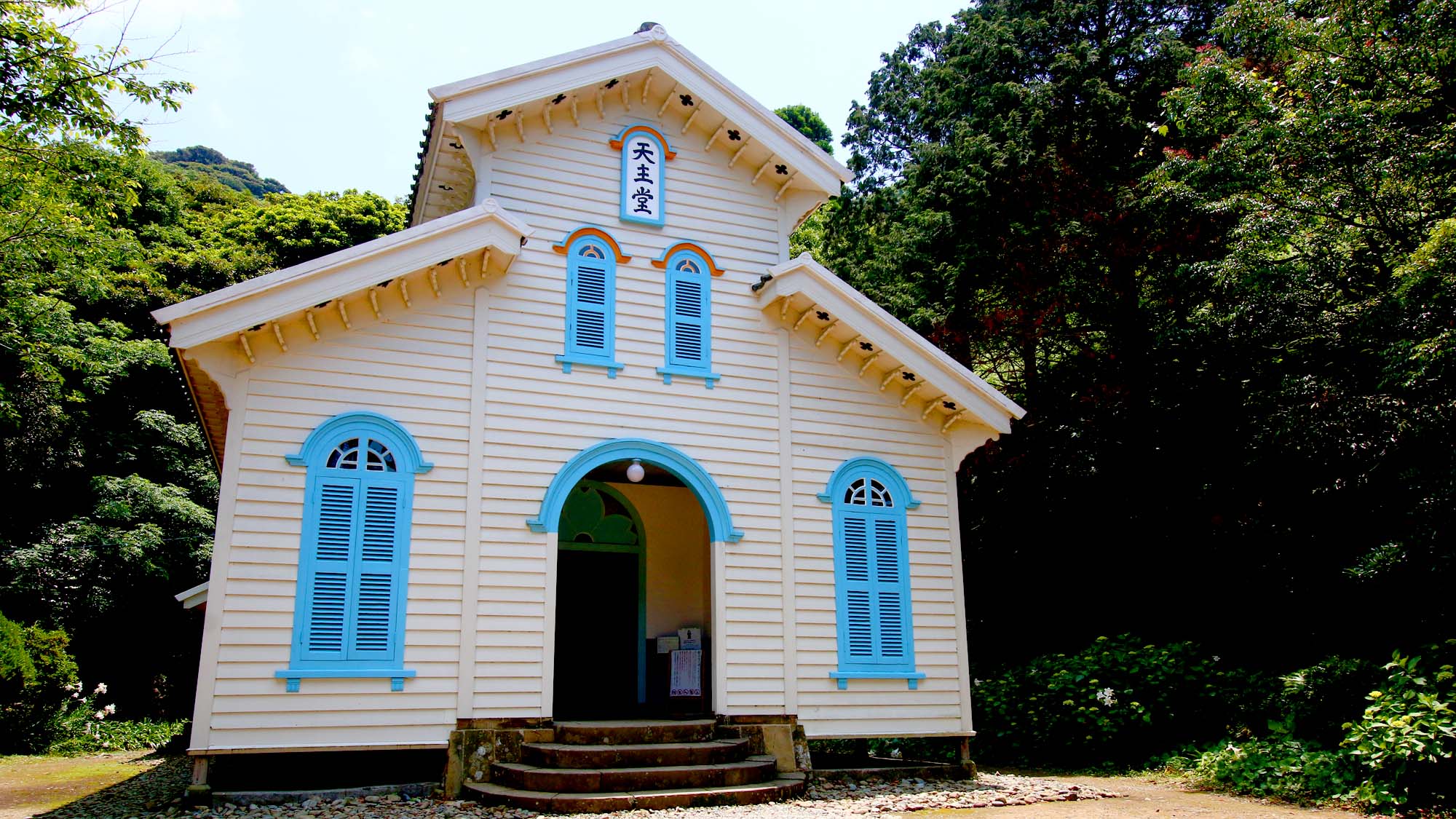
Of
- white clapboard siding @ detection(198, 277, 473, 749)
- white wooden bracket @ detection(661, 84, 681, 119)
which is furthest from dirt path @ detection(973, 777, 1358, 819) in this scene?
white wooden bracket @ detection(661, 84, 681, 119)

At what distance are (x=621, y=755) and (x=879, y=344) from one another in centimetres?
520

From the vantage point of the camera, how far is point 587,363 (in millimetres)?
10383

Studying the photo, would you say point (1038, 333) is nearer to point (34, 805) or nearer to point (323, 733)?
point (323, 733)

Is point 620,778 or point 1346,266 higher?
point 1346,266

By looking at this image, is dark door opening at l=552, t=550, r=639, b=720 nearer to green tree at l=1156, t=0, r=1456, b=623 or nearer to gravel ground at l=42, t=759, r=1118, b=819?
gravel ground at l=42, t=759, r=1118, b=819

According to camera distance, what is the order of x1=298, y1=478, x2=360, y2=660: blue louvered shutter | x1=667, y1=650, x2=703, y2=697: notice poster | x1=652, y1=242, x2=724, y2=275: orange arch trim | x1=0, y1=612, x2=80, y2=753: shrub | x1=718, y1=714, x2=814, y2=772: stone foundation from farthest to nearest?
1. x1=0, y1=612, x2=80, y2=753: shrub
2. x1=667, y1=650, x2=703, y2=697: notice poster
3. x1=652, y1=242, x2=724, y2=275: orange arch trim
4. x1=718, y1=714, x2=814, y2=772: stone foundation
5. x1=298, y1=478, x2=360, y2=660: blue louvered shutter

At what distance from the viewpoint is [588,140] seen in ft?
36.6

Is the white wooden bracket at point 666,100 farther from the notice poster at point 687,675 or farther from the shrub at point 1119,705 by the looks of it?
the shrub at point 1119,705

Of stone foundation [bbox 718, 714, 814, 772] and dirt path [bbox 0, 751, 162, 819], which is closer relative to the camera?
dirt path [bbox 0, 751, 162, 819]

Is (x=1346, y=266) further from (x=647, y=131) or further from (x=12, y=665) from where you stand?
(x=12, y=665)

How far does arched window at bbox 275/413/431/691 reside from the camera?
8805mm

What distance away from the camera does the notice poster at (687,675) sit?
11.9m

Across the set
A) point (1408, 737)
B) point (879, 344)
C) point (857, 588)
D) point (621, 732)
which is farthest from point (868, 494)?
point (1408, 737)

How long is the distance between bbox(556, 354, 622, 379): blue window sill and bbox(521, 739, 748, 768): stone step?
3.76m
